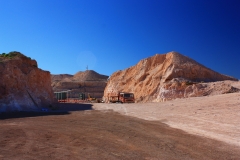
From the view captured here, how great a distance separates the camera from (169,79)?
4209 centimetres

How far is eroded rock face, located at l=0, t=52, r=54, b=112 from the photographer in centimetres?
2191

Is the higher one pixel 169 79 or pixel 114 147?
pixel 169 79

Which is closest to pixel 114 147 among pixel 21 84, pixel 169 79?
pixel 21 84

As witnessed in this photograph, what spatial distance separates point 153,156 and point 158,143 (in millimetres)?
1768

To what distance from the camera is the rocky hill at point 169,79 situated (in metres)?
36.3

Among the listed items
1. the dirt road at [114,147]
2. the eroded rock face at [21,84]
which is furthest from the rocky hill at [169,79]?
the dirt road at [114,147]

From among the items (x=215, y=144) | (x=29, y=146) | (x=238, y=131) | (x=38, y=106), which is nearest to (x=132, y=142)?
(x=215, y=144)

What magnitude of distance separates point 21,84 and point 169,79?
25.8 meters

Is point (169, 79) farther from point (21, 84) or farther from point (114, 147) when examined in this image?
point (114, 147)

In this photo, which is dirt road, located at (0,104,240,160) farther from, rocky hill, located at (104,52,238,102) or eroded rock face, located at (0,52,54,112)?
rocky hill, located at (104,52,238,102)

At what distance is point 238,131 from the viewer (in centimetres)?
980

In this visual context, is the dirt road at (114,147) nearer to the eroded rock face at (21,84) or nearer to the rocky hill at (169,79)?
the eroded rock face at (21,84)

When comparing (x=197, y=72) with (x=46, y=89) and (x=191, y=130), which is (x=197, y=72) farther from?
(x=191, y=130)

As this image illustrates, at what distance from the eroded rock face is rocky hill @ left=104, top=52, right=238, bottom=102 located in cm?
1925
